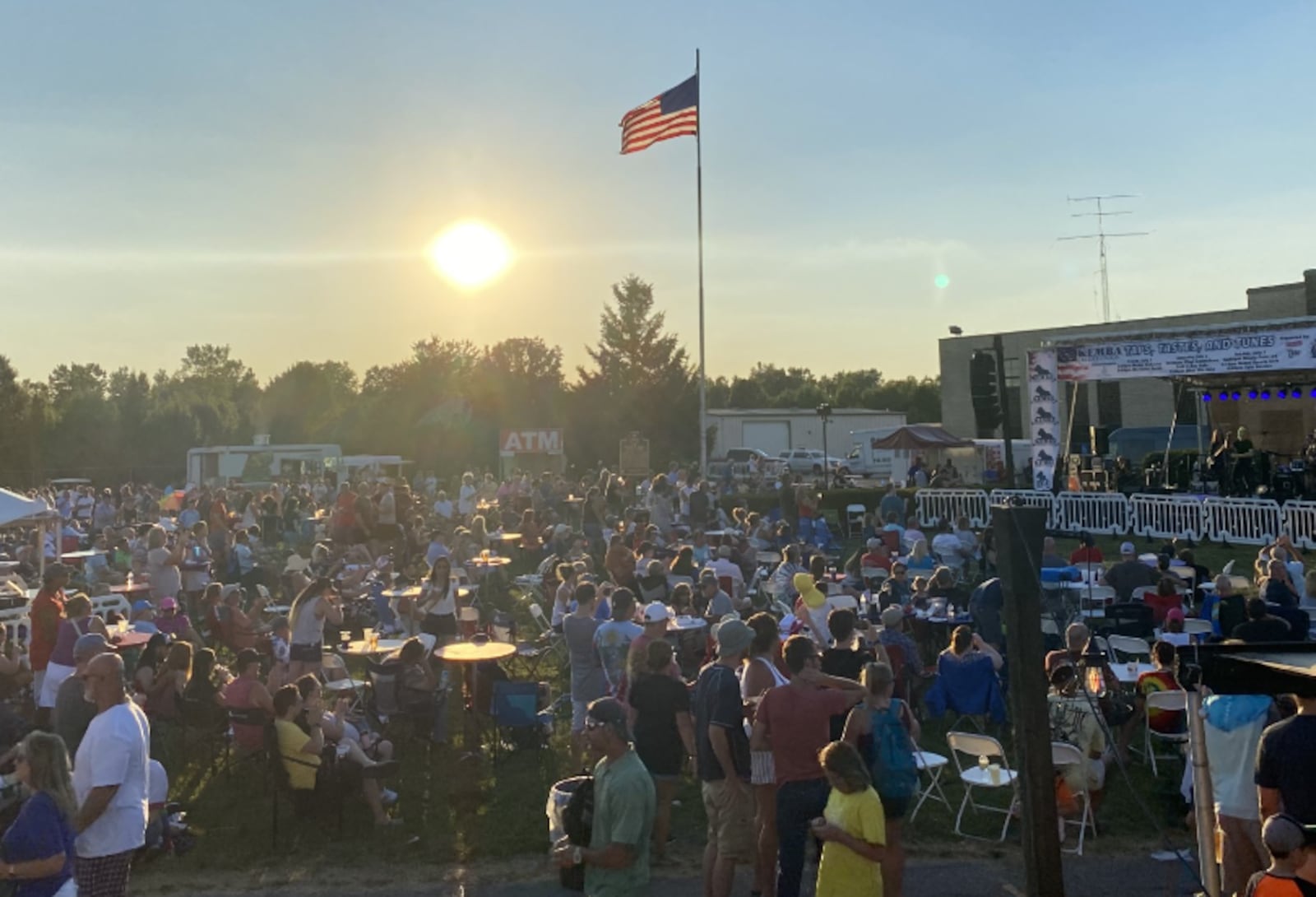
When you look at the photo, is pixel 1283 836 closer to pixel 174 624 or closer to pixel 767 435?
pixel 174 624

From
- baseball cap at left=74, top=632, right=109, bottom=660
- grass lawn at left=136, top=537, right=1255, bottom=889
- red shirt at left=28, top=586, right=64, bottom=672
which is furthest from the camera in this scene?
red shirt at left=28, top=586, right=64, bottom=672

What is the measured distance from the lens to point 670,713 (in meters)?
6.17

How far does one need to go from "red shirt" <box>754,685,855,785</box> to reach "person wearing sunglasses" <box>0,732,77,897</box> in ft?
10.8

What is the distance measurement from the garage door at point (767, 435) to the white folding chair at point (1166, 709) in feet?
153

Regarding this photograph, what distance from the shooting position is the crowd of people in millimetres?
4949

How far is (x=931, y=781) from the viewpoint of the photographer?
8359 mm

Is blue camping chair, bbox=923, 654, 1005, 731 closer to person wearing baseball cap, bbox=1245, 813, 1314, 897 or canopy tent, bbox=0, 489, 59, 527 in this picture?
person wearing baseball cap, bbox=1245, 813, 1314, 897

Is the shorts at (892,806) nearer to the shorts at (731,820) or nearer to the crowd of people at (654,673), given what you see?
the crowd of people at (654,673)

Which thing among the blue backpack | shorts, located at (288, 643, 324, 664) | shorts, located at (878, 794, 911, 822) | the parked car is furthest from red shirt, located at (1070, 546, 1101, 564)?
the parked car

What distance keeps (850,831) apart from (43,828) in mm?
3474

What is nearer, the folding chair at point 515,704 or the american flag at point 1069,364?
the folding chair at point 515,704

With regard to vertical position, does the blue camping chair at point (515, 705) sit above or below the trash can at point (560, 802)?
below

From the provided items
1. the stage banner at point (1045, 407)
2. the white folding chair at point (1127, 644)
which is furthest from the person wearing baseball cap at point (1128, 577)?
the stage banner at point (1045, 407)

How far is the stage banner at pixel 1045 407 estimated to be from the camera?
75.7ft
